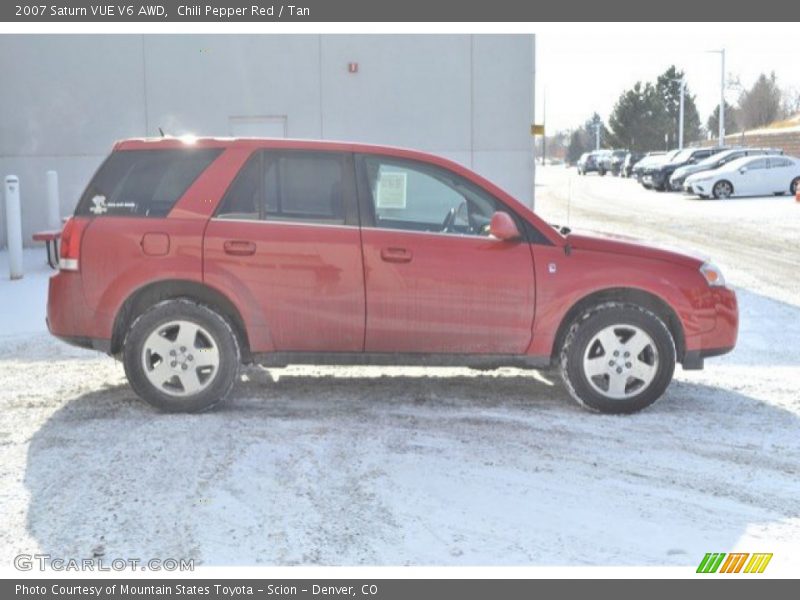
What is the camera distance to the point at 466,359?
6.11 m

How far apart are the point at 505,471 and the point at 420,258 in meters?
1.62

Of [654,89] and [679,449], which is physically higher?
[654,89]

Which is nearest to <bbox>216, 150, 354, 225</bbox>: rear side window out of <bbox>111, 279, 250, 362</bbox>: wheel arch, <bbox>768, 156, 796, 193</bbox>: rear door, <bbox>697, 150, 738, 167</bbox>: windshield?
<bbox>111, 279, 250, 362</bbox>: wheel arch

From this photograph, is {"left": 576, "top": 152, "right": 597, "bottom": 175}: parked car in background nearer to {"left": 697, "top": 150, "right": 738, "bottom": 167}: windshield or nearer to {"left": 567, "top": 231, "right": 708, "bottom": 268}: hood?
{"left": 697, "top": 150, "right": 738, "bottom": 167}: windshield

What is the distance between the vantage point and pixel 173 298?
6.08 meters

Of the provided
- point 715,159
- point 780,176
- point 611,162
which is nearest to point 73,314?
point 780,176

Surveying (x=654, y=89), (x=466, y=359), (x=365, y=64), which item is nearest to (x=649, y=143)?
(x=654, y=89)

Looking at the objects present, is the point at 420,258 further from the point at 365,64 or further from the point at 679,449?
the point at 365,64

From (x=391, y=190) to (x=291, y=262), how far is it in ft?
2.72

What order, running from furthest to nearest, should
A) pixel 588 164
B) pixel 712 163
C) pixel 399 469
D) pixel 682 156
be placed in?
A: pixel 588 164
pixel 682 156
pixel 712 163
pixel 399 469

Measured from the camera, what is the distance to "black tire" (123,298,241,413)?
5.95 m

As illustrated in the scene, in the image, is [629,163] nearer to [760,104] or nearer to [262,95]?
[760,104]

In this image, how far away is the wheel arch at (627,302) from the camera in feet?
20.1

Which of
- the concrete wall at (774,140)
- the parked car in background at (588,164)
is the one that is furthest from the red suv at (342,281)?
the parked car in background at (588,164)
